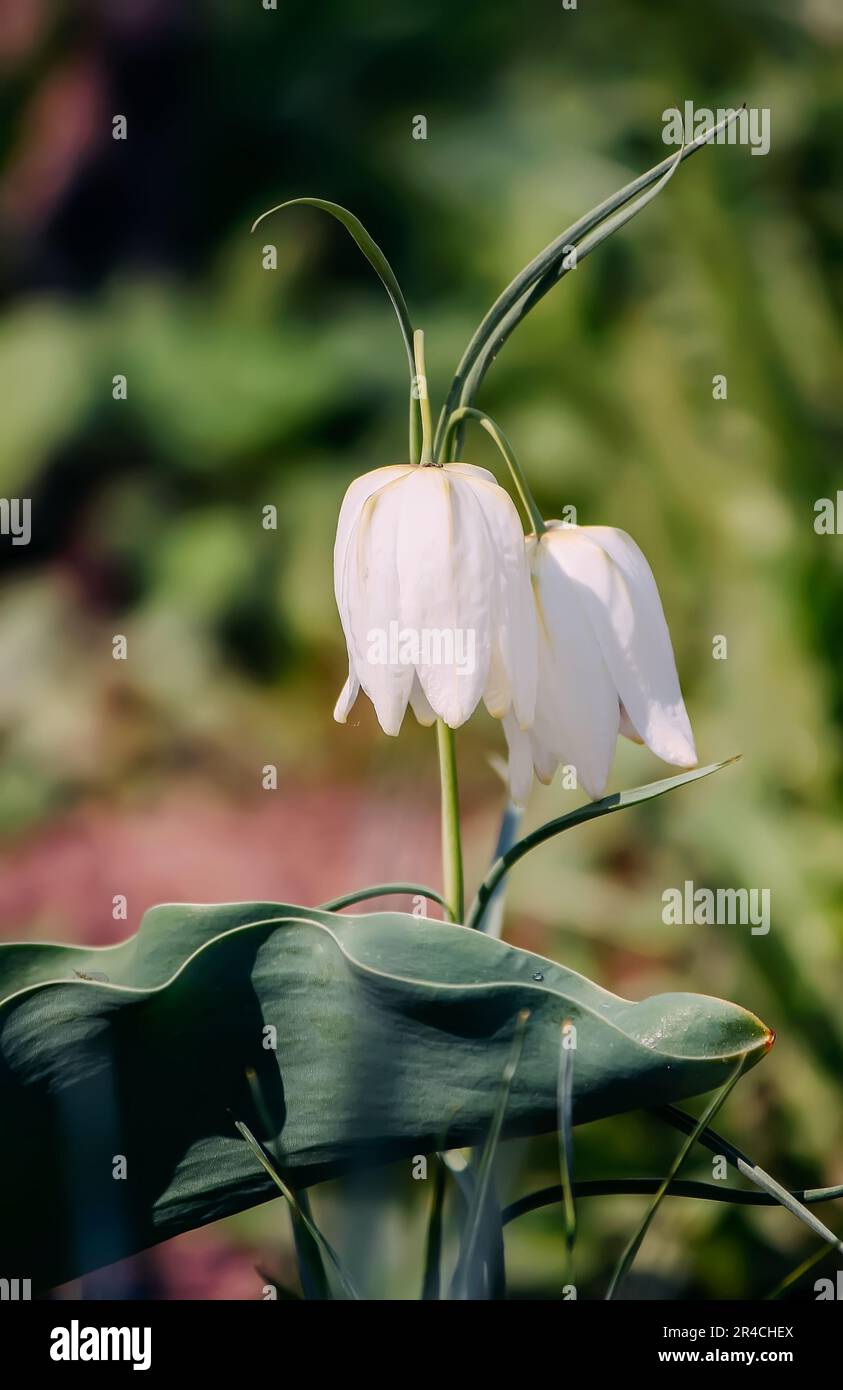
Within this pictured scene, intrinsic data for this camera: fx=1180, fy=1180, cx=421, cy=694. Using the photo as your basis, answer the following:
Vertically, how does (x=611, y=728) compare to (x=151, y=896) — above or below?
above

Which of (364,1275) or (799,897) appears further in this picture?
(799,897)

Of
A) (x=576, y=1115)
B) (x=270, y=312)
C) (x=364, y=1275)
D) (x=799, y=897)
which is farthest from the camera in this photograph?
(x=270, y=312)

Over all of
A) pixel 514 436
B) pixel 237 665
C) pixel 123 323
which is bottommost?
pixel 237 665

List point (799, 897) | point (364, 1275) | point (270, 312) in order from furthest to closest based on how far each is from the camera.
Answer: point (270, 312), point (799, 897), point (364, 1275)

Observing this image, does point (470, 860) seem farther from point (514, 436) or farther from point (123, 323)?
point (123, 323)

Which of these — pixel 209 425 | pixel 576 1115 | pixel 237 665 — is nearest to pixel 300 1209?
pixel 576 1115

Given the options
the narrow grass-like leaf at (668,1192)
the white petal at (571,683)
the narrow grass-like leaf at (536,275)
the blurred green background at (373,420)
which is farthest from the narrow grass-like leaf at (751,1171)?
the blurred green background at (373,420)

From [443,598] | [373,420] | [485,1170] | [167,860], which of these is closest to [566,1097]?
[485,1170]
